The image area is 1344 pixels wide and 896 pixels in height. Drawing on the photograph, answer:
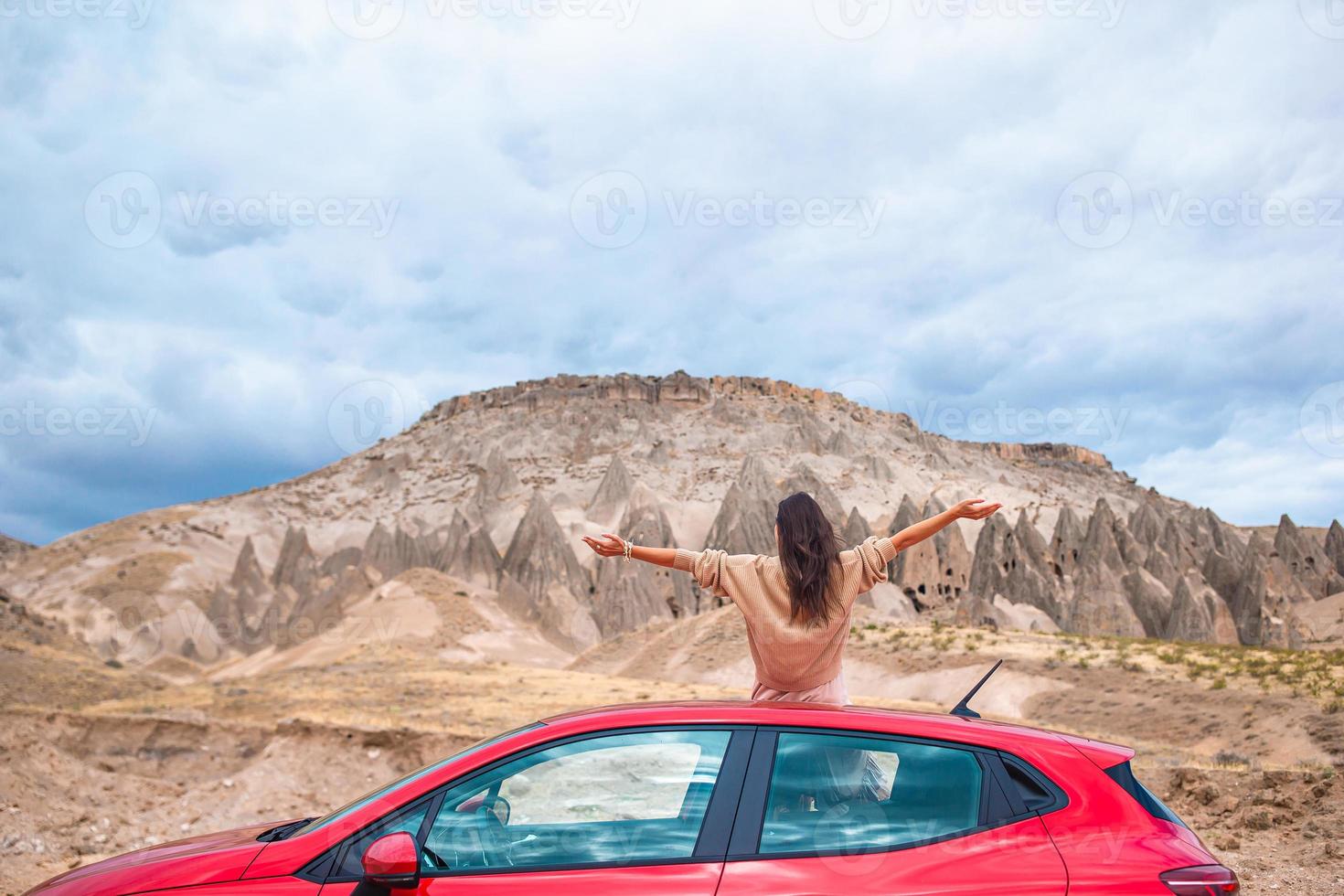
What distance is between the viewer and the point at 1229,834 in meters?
8.52

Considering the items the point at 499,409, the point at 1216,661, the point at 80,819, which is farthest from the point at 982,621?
the point at 499,409

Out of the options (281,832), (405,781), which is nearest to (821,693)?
(405,781)

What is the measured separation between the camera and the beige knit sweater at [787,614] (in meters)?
4.07

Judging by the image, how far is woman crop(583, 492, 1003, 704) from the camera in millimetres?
4039

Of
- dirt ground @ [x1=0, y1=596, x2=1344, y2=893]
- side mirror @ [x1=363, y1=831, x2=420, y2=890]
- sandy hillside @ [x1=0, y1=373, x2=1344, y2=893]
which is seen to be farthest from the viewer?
sandy hillside @ [x1=0, y1=373, x2=1344, y2=893]

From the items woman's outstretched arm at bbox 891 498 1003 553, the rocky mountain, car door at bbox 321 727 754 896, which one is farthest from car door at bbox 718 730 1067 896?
the rocky mountain

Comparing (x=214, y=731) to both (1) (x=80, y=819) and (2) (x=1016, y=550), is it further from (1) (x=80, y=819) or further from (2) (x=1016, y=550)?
(2) (x=1016, y=550)

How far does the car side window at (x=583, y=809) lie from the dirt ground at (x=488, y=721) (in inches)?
230

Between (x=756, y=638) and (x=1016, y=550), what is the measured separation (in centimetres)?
5115

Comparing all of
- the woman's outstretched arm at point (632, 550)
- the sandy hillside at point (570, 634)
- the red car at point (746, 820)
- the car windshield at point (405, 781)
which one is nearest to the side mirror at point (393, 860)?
the red car at point (746, 820)

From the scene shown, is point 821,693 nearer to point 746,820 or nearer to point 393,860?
point 746,820

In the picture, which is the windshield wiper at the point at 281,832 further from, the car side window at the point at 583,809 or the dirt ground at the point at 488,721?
the dirt ground at the point at 488,721

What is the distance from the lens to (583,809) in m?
3.30

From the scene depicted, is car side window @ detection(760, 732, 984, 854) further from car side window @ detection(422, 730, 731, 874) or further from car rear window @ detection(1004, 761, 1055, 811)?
car side window @ detection(422, 730, 731, 874)
